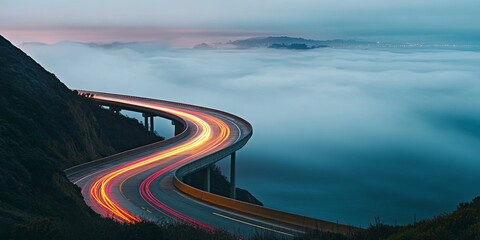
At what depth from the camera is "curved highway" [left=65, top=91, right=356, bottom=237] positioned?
24.6m

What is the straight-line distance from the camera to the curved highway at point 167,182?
24.6 meters

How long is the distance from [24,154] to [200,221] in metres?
8.20

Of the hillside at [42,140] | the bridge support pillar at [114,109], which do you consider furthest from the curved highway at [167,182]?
the bridge support pillar at [114,109]

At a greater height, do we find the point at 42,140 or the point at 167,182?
the point at 42,140

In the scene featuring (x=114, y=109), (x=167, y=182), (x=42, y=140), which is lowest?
(x=167, y=182)

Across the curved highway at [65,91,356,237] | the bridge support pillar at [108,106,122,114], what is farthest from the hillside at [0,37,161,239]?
the bridge support pillar at [108,106,122,114]

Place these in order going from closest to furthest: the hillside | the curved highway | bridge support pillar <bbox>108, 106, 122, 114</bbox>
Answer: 1. the hillside
2. the curved highway
3. bridge support pillar <bbox>108, 106, 122, 114</bbox>

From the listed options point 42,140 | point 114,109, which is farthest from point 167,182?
point 114,109

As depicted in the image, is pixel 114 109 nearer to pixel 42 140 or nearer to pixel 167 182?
pixel 42 140

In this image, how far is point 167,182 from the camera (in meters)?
35.0

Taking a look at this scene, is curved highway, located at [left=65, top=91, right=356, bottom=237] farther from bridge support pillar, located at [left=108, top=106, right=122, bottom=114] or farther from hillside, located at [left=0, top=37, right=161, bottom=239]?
bridge support pillar, located at [left=108, top=106, right=122, bottom=114]

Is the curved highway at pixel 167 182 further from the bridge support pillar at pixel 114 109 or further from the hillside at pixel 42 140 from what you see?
the bridge support pillar at pixel 114 109

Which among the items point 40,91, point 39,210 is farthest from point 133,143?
point 39,210

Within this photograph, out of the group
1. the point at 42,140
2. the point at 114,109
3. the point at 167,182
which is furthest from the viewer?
the point at 114,109
